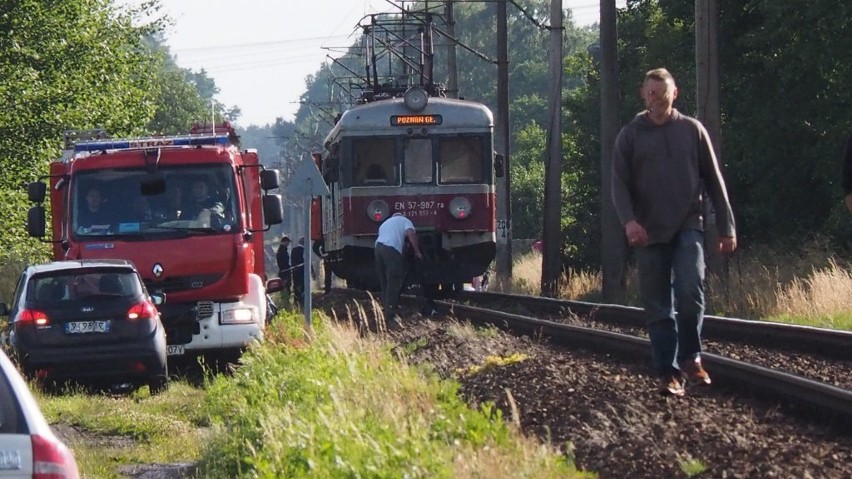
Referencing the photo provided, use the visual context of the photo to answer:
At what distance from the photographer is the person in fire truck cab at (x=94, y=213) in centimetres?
1748

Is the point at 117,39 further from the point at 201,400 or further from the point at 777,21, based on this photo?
the point at 201,400

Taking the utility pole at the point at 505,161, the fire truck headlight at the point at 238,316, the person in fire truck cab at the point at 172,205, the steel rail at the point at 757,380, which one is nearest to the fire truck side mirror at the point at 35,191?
the person in fire truck cab at the point at 172,205

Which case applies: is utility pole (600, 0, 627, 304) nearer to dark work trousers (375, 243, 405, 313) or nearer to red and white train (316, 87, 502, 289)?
red and white train (316, 87, 502, 289)

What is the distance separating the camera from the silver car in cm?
555

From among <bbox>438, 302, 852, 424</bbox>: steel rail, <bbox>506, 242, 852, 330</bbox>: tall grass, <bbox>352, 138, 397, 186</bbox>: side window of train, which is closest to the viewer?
<bbox>438, 302, 852, 424</bbox>: steel rail

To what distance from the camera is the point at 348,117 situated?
25.4 m

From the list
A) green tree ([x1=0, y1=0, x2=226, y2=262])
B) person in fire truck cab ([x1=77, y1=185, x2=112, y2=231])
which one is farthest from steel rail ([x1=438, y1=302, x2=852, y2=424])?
green tree ([x1=0, y1=0, x2=226, y2=262])

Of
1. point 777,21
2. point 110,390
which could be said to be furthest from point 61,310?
point 777,21

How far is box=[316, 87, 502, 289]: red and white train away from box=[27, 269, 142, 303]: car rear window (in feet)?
31.3

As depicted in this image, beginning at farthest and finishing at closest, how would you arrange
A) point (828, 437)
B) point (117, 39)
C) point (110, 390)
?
point (117, 39) < point (110, 390) < point (828, 437)

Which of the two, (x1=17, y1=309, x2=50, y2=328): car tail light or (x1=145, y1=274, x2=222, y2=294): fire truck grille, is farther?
(x1=145, y1=274, x2=222, y2=294): fire truck grille

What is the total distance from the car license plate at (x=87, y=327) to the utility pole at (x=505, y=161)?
21.7 m

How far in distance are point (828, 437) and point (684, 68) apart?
2751 centimetres

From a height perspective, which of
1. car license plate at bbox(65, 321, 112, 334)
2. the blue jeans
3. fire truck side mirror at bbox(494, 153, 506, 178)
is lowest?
car license plate at bbox(65, 321, 112, 334)
